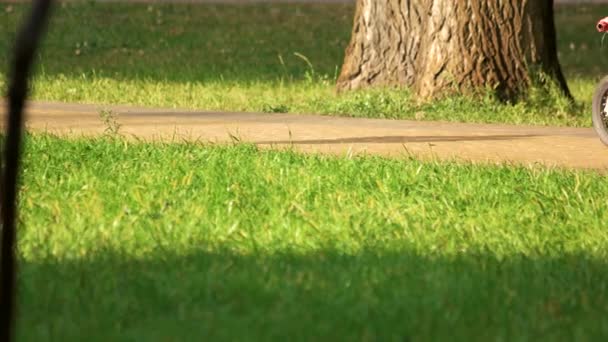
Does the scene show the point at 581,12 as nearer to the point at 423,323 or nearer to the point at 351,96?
the point at 351,96

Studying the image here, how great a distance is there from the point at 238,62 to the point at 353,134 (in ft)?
30.7

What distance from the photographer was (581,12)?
27750 millimetres

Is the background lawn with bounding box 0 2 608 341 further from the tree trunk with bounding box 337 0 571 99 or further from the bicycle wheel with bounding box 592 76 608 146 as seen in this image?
Answer: the tree trunk with bounding box 337 0 571 99

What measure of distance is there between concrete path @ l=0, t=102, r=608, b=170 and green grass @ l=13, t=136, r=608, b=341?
0.85 metres

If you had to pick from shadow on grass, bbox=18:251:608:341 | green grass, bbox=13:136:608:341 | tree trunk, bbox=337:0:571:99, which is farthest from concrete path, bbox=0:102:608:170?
shadow on grass, bbox=18:251:608:341

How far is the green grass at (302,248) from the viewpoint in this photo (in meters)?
5.37

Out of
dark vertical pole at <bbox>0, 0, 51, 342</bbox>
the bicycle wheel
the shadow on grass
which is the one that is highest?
dark vertical pole at <bbox>0, 0, 51, 342</bbox>

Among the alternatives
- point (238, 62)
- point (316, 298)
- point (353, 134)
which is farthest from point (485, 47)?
point (316, 298)

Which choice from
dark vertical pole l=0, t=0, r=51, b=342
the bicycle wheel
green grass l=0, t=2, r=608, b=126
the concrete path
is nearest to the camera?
dark vertical pole l=0, t=0, r=51, b=342

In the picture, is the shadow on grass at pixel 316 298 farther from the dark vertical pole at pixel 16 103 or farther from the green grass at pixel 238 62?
the green grass at pixel 238 62

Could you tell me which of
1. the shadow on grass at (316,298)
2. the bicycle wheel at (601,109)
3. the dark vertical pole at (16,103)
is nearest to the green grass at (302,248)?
the shadow on grass at (316,298)

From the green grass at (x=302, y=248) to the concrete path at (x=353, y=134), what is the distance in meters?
0.85

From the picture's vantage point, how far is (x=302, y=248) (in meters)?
6.70

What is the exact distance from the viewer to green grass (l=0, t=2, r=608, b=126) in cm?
1438
